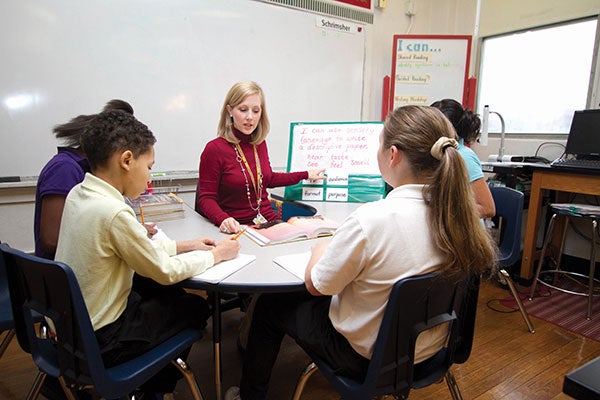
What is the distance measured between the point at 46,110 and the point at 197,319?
1.89m

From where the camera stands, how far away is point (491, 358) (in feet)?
6.09

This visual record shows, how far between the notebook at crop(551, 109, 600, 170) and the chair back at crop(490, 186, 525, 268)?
2.59 ft

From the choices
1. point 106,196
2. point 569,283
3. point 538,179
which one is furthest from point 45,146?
point 569,283

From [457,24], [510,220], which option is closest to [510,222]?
[510,220]

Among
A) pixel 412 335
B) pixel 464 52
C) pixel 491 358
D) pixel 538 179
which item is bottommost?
pixel 491 358

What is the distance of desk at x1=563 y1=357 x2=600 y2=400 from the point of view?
0.45 metres

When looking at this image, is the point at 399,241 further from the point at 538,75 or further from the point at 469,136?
the point at 538,75

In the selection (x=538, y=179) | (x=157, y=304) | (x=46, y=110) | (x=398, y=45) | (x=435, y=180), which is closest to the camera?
(x=435, y=180)

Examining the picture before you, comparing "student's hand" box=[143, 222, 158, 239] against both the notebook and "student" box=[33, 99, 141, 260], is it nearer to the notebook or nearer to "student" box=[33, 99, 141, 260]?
"student" box=[33, 99, 141, 260]

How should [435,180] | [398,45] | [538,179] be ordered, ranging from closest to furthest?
[435,180]
[538,179]
[398,45]

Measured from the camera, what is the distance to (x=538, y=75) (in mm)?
3318

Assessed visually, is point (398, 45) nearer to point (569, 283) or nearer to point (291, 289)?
point (569, 283)

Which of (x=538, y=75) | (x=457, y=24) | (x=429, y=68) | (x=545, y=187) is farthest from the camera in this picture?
(x=457, y=24)

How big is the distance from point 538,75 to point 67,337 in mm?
3892
